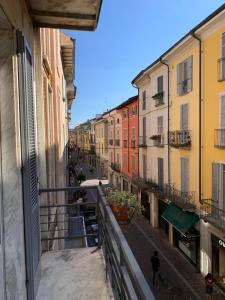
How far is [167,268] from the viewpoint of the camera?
15531mm

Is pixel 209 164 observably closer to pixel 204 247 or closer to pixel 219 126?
pixel 219 126

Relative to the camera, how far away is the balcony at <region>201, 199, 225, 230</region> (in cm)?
1291

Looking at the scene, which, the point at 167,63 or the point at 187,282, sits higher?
the point at 167,63

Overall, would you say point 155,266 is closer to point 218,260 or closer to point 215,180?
point 218,260

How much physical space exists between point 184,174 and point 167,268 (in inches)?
207

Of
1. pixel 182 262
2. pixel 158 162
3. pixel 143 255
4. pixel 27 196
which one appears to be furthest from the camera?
pixel 158 162

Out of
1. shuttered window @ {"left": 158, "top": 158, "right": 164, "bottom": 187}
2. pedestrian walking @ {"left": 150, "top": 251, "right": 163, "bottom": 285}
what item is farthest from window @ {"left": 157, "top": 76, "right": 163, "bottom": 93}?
pedestrian walking @ {"left": 150, "top": 251, "right": 163, "bottom": 285}

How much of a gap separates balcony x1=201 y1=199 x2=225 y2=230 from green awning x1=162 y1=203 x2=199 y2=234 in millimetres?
1303

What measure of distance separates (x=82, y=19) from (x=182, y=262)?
1516cm

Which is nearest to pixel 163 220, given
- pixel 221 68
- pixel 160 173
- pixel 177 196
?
pixel 160 173

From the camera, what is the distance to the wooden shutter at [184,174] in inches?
655

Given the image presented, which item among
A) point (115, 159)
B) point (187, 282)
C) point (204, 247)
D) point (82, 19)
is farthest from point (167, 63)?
point (115, 159)

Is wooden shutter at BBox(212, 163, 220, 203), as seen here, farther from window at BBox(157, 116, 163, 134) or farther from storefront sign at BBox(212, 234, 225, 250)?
window at BBox(157, 116, 163, 134)

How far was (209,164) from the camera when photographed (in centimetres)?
1417
